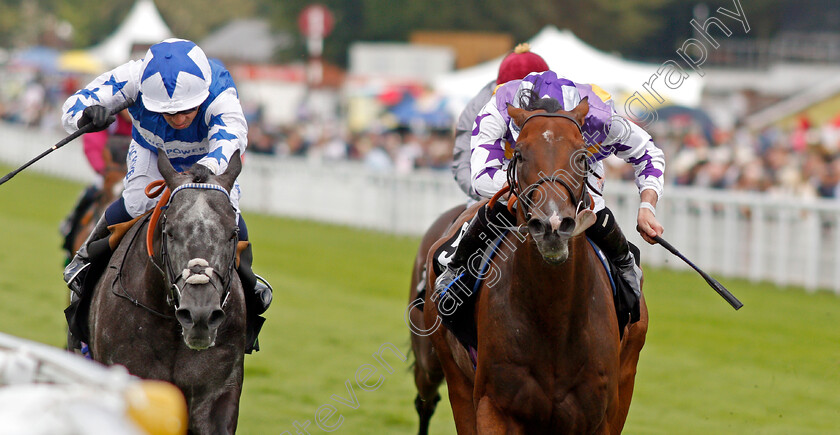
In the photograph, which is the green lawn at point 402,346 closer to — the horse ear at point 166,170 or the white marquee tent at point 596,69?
the horse ear at point 166,170

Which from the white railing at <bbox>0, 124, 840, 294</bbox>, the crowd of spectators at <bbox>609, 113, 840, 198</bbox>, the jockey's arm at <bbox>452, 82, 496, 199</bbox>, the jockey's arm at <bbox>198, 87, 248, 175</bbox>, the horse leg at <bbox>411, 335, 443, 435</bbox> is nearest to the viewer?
the jockey's arm at <bbox>198, 87, 248, 175</bbox>

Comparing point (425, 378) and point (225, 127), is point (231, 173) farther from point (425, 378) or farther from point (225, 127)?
point (425, 378)

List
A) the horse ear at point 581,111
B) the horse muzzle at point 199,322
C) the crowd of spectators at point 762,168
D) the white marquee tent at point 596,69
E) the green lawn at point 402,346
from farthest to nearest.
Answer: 1. the white marquee tent at point 596,69
2. the crowd of spectators at point 762,168
3. the green lawn at point 402,346
4. the horse ear at point 581,111
5. the horse muzzle at point 199,322

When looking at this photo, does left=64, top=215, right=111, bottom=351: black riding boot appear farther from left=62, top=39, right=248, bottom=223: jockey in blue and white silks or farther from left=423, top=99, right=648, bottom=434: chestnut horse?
left=423, top=99, right=648, bottom=434: chestnut horse

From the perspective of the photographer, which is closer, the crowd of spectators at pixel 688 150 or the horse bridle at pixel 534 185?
the horse bridle at pixel 534 185

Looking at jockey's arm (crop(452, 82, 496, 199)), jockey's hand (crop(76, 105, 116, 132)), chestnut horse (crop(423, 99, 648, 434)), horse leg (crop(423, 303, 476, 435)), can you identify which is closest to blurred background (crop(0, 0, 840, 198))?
jockey's arm (crop(452, 82, 496, 199))

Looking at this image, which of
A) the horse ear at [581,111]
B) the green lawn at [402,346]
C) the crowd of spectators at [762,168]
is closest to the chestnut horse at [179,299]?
the horse ear at [581,111]

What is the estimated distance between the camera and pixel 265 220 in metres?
19.5

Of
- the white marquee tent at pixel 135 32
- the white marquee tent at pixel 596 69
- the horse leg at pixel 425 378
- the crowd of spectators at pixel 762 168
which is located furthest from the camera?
the white marquee tent at pixel 135 32

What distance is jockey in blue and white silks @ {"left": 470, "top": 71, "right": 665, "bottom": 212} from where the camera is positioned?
438 centimetres

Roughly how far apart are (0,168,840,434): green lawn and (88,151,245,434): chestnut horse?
80.1 inches

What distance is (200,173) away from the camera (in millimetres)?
4207

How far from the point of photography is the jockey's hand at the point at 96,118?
4785mm

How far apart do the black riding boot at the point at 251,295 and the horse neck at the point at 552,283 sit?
1252 mm
